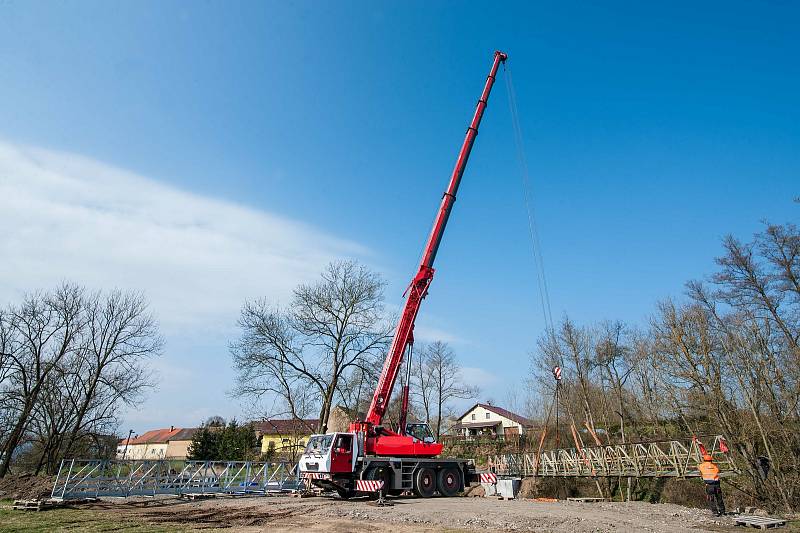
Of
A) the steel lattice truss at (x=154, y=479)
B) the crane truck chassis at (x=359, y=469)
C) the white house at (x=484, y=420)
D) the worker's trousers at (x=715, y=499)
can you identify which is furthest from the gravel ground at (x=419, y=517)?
the white house at (x=484, y=420)

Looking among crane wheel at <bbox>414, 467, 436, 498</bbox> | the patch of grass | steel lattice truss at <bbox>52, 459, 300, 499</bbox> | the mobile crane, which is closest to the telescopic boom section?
the mobile crane

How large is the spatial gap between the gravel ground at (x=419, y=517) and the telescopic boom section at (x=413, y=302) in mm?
3754

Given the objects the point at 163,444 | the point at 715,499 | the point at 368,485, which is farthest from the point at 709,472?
the point at 163,444

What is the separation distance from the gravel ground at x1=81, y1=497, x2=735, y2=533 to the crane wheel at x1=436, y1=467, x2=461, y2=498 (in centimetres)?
305

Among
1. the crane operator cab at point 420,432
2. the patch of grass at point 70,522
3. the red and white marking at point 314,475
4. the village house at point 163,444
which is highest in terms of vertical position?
the village house at point 163,444

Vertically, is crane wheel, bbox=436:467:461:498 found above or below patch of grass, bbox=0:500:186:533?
above

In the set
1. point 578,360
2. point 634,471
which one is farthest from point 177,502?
point 578,360

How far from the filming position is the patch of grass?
962 centimetres

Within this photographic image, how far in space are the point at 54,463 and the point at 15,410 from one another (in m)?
4.12

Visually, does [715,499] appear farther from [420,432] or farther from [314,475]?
[314,475]

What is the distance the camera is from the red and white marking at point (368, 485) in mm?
16031

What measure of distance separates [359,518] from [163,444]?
3656 inches

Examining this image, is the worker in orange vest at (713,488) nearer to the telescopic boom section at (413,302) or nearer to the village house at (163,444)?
the telescopic boom section at (413,302)

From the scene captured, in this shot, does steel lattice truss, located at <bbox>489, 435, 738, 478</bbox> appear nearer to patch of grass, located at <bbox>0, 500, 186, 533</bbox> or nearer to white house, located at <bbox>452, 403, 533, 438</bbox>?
patch of grass, located at <bbox>0, 500, 186, 533</bbox>
